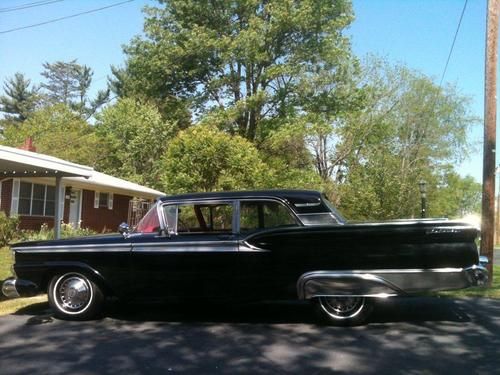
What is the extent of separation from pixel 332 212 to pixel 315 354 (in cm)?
203

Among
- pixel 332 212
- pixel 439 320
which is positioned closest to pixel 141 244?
pixel 332 212

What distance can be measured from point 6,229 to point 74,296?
11720 mm

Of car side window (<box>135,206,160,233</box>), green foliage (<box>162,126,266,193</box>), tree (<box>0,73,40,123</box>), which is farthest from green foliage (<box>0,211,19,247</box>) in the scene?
tree (<box>0,73,40,123</box>)

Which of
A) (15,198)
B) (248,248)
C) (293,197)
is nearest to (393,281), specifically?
(293,197)

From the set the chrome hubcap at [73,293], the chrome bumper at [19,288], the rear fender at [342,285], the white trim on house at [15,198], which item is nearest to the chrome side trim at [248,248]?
the rear fender at [342,285]

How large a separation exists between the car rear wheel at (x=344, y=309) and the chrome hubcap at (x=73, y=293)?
2953 mm

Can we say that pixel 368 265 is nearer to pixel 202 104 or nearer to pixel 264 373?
pixel 264 373

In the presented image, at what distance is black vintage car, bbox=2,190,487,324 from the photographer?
6.34 metres

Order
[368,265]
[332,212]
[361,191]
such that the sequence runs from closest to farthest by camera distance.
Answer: [368,265], [332,212], [361,191]

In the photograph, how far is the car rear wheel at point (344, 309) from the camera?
6.67 metres

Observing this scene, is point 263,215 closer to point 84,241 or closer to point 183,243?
point 183,243

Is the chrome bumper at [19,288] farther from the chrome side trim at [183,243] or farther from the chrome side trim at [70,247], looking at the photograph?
the chrome side trim at [183,243]

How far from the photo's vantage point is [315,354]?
18.1 ft

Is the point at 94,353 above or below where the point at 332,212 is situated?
below
